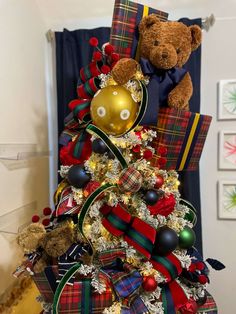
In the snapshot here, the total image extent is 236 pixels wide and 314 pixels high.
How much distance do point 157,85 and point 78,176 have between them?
44 cm

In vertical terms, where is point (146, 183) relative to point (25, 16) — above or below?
below

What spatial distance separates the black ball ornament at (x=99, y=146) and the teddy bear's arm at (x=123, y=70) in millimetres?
227

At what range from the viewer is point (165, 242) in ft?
2.79

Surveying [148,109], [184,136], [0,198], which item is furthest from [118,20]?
[0,198]

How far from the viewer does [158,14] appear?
1063 millimetres

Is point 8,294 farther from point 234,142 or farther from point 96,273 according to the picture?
point 234,142

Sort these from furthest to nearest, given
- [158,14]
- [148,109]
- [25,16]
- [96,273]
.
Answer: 1. [25,16]
2. [158,14]
3. [148,109]
4. [96,273]

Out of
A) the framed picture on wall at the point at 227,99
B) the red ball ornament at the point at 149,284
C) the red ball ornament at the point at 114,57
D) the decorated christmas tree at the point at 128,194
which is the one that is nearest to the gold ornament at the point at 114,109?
the decorated christmas tree at the point at 128,194

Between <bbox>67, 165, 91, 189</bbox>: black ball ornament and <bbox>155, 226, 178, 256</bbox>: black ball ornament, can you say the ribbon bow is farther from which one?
<bbox>155, 226, 178, 256</bbox>: black ball ornament

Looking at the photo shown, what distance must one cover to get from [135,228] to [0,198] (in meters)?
0.62

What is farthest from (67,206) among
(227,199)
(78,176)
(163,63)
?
(227,199)

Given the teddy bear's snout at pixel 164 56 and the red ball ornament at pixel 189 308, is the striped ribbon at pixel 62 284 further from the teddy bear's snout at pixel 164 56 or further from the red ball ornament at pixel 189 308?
the teddy bear's snout at pixel 164 56

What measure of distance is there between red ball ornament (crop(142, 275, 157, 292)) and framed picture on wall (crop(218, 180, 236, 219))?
80cm

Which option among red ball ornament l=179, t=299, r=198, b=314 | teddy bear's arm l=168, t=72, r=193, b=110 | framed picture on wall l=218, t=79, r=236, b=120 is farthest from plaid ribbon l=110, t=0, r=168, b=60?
red ball ornament l=179, t=299, r=198, b=314
